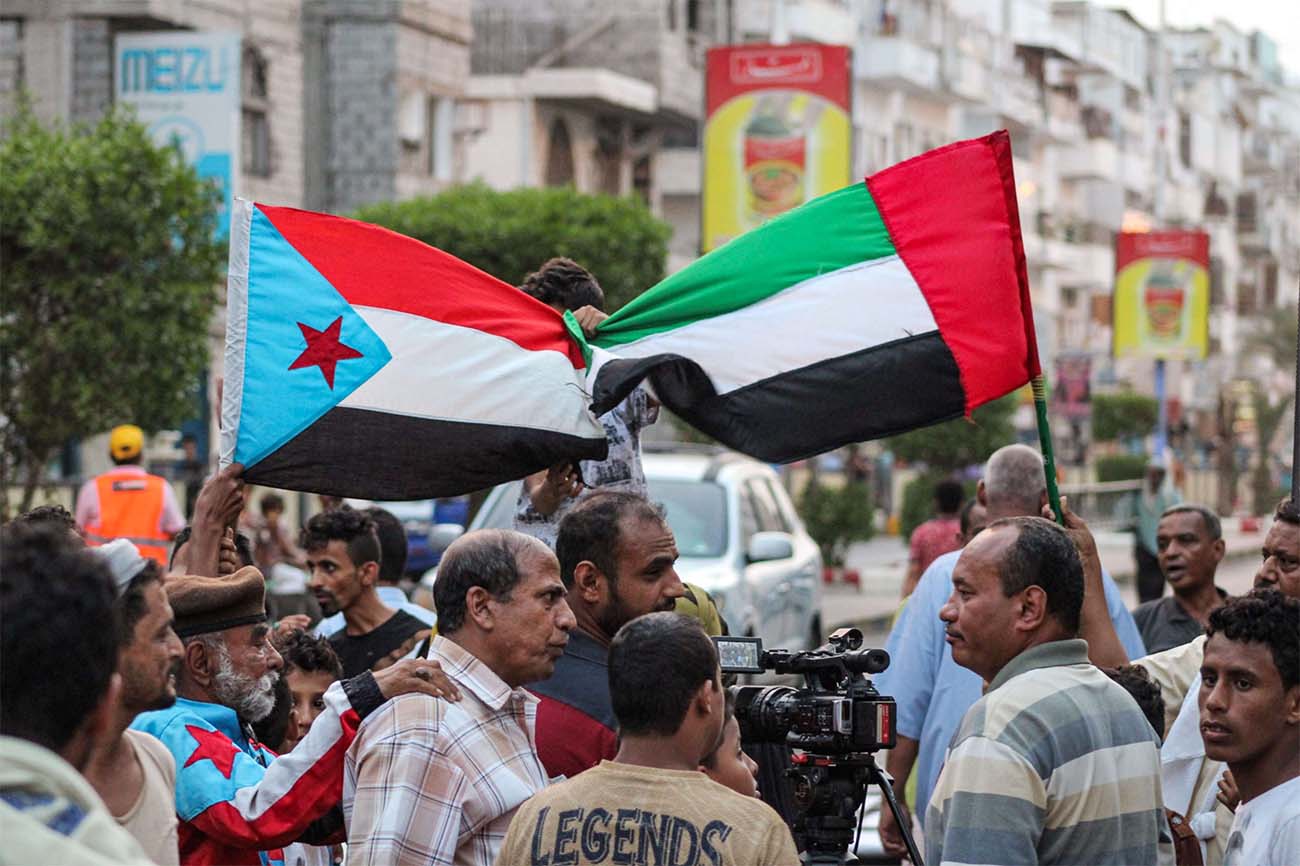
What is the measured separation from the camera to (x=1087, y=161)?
282 feet

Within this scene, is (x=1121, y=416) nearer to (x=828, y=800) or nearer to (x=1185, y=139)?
(x=1185, y=139)

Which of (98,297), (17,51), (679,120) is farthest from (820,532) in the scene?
(679,120)

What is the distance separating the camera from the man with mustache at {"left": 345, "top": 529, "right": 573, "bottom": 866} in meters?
4.69

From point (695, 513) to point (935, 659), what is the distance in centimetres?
719

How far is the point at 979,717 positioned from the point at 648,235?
2946 cm

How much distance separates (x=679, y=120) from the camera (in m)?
50.2

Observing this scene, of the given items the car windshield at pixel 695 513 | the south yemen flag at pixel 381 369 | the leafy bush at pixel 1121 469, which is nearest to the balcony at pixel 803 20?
the leafy bush at pixel 1121 469

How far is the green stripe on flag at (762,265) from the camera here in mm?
6930

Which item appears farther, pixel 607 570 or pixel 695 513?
pixel 695 513

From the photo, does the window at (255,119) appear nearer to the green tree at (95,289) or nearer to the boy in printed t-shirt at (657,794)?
the green tree at (95,289)

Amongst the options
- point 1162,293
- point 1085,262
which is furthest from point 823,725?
point 1085,262

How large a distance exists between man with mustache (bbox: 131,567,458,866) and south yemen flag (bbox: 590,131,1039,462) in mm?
1723

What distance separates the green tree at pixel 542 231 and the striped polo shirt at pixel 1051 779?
2784 cm

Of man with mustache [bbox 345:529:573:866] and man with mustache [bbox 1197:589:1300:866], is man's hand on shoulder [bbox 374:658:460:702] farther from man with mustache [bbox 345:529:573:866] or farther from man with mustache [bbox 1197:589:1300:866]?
man with mustache [bbox 1197:589:1300:866]
